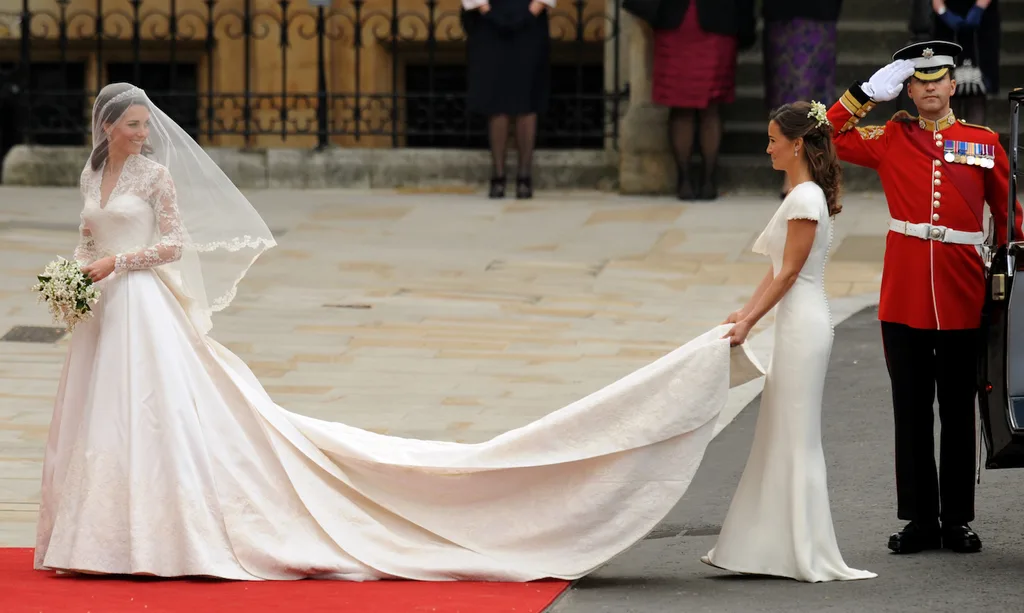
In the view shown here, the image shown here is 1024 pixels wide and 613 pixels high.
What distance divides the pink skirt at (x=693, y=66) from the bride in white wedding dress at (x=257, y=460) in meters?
8.42

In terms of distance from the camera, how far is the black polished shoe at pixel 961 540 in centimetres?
689

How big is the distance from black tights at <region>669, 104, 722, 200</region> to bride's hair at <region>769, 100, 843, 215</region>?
8.63 meters

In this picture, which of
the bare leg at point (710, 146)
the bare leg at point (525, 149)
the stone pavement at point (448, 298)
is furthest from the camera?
the bare leg at point (525, 149)

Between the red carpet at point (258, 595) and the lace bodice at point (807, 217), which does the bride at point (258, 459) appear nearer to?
the red carpet at point (258, 595)

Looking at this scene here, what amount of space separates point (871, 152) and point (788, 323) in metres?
0.81

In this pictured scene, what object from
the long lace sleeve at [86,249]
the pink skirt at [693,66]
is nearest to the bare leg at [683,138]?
the pink skirt at [693,66]

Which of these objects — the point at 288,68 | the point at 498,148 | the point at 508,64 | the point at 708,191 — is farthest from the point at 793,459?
the point at 288,68

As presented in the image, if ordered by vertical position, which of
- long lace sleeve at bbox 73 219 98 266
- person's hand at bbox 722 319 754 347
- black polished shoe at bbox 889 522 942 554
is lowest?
black polished shoe at bbox 889 522 942 554

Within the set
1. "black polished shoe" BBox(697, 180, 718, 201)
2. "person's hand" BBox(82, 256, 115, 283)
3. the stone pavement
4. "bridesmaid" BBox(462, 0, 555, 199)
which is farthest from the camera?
"black polished shoe" BBox(697, 180, 718, 201)

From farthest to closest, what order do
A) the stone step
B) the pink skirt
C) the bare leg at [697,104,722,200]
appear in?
the stone step
the bare leg at [697,104,722,200]
the pink skirt

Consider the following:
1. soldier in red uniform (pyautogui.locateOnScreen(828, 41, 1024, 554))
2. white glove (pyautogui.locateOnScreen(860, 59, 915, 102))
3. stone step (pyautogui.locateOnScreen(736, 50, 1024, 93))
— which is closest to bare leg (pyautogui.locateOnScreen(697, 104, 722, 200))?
stone step (pyautogui.locateOnScreen(736, 50, 1024, 93))

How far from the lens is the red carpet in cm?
619

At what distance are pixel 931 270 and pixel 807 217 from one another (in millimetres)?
584

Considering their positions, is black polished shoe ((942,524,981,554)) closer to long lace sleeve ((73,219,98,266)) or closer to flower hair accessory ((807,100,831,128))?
flower hair accessory ((807,100,831,128))
